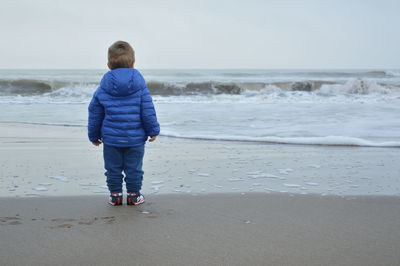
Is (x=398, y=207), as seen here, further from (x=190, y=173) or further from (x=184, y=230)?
(x=190, y=173)

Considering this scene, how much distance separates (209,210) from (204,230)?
1.57 feet

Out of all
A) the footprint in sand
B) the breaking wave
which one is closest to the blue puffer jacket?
the footprint in sand

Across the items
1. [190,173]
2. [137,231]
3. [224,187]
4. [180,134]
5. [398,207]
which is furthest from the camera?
[180,134]

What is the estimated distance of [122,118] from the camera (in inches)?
139

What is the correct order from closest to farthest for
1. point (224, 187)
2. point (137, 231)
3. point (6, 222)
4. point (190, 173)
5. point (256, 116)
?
point (137, 231) < point (6, 222) < point (224, 187) < point (190, 173) < point (256, 116)

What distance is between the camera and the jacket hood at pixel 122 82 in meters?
3.48

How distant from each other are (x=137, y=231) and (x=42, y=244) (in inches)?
20.3


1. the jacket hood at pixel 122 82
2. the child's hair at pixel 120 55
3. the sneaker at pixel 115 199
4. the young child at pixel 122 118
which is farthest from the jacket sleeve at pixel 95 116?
the sneaker at pixel 115 199

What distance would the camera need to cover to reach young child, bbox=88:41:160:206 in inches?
139

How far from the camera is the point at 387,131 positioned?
752 cm

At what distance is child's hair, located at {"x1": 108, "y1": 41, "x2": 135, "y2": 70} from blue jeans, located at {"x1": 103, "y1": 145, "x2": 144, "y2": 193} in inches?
23.4

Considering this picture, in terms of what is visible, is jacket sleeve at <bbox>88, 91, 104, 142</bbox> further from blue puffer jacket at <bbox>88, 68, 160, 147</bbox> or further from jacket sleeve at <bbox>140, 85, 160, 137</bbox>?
jacket sleeve at <bbox>140, 85, 160, 137</bbox>

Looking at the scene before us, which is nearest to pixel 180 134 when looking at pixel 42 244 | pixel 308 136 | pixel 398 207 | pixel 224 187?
pixel 308 136

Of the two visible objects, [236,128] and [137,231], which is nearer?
[137,231]
